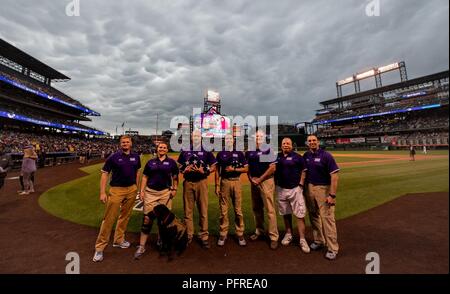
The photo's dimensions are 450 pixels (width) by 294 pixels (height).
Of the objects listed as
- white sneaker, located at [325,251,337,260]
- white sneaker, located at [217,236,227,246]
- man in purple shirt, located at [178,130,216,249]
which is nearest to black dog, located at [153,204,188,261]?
man in purple shirt, located at [178,130,216,249]

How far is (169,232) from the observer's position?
4.10 m

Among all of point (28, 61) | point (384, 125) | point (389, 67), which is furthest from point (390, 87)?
point (28, 61)

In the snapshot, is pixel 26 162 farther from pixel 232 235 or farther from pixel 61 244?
pixel 232 235

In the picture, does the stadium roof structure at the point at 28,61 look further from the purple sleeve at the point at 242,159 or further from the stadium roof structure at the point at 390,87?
the stadium roof structure at the point at 390,87

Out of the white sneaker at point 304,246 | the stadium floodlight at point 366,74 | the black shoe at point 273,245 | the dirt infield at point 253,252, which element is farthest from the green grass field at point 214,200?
the stadium floodlight at point 366,74

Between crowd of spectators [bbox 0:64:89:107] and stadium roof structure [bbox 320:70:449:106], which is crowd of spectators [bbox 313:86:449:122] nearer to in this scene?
stadium roof structure [bbox 320:70:449:106]

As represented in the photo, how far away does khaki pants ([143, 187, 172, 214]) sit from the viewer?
450 centimetres

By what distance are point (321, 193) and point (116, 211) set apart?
4295 millimetres

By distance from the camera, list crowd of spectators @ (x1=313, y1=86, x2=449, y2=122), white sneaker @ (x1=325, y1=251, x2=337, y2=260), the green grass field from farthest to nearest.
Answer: crowd of spectators @ (x1=313, y1=86, x2=449, y2=122) → the green grass field → white sneaker @ (x1=325, y1=251, x2=337, y2=260)

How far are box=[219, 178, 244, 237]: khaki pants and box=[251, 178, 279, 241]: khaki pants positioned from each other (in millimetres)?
437

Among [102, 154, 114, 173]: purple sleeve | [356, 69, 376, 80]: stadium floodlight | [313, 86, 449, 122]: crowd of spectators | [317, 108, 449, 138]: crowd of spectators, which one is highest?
[356, 69, 376, 80]: stadium floodlight

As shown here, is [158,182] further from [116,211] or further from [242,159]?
[242,159]
